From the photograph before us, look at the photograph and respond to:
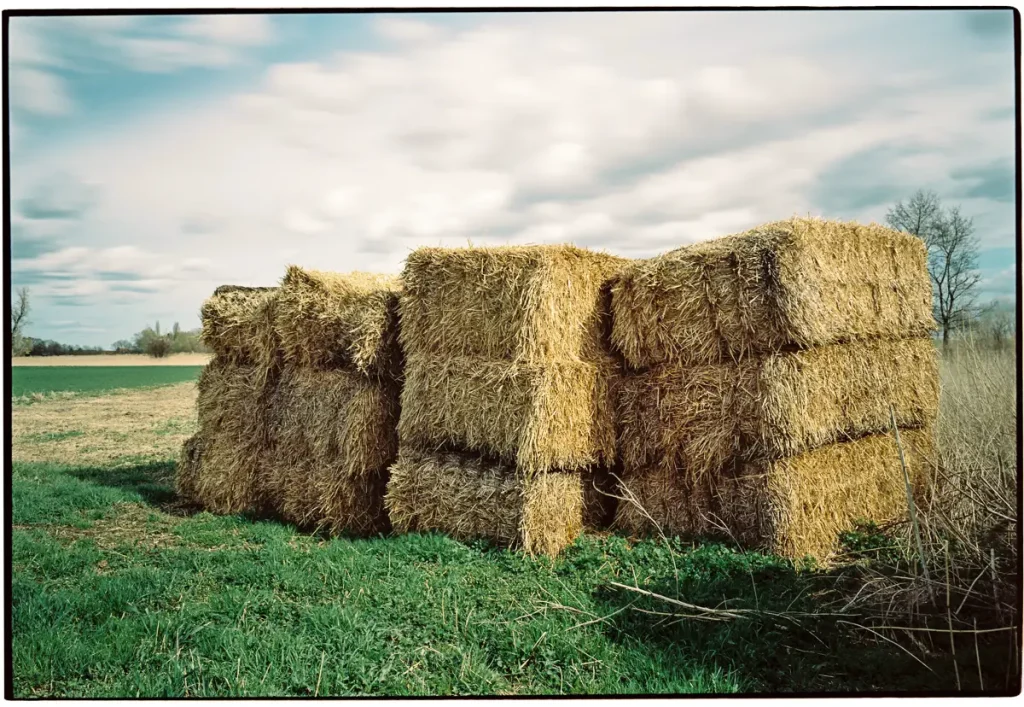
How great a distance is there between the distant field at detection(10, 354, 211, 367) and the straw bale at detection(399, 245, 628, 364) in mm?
2501

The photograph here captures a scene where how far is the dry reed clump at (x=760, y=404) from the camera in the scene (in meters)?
5.01

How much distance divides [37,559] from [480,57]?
433cm

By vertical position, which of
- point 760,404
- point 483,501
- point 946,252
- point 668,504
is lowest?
point 668,504

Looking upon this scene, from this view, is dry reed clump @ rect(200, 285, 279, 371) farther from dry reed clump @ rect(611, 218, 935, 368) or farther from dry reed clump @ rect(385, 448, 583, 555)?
dry reed clump @ rect(611, 218, 935, 368)

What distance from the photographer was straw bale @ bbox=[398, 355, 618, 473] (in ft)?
17.0

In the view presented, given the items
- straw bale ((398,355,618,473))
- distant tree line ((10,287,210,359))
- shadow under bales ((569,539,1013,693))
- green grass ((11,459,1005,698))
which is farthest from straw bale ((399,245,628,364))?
distant tree line ((10,287,210,359))

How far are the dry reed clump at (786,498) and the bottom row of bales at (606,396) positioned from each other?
17mm

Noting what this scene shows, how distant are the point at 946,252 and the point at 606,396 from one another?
287 centimetres

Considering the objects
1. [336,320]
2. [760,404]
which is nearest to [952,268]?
[760,404]

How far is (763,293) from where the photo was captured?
495 centimetres

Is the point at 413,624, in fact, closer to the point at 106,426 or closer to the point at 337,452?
the point at 337,452

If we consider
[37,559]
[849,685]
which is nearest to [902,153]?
[849,685]

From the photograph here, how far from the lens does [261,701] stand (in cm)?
344

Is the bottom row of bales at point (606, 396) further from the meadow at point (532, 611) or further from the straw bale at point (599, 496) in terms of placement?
the meadow at point (532, 611)
